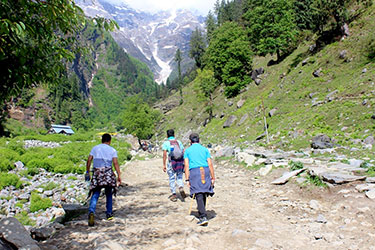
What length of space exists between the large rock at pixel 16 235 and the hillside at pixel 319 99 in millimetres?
11418

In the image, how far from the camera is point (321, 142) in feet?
42.3

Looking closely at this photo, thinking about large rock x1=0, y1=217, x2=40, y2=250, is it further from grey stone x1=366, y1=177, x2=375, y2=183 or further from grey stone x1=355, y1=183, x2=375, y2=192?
grey stone x1=366, y1=177, x2=375, y2=183

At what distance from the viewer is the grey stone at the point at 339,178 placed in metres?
6.45

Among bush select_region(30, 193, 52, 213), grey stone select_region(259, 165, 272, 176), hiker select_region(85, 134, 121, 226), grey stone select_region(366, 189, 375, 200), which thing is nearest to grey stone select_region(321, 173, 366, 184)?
grey stone select_region(366, 189, 375, 200)

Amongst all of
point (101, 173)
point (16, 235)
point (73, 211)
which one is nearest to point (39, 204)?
point (73, 211)

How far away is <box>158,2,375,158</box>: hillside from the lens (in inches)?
565

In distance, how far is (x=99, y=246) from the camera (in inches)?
163

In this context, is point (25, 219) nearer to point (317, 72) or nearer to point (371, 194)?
point (371, 194)

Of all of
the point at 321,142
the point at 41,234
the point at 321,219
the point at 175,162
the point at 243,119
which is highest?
the point at 243,119

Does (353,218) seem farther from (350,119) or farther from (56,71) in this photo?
(350,119)

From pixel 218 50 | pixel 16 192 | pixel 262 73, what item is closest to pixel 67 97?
pixel 218 50

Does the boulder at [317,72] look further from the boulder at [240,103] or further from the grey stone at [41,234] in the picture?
the grey stone at [41,234]

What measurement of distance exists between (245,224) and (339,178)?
3.07 meters

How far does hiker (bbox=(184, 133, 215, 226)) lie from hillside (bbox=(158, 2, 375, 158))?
7.74 meters
